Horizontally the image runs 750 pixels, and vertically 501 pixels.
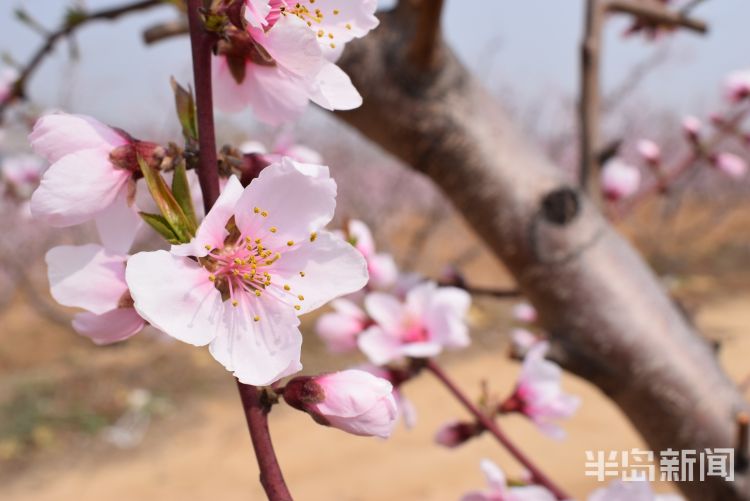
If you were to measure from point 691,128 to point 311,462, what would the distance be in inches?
98.5

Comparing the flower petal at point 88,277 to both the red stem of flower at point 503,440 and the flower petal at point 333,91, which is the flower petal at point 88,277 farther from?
the red stem of flower at point 503,440

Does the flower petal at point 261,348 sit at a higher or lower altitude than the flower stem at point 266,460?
higher

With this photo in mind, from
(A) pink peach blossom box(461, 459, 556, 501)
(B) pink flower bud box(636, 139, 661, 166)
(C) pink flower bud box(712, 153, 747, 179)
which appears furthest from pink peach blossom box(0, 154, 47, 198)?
(C) pink flower bud box(712, 153, 747, 179)

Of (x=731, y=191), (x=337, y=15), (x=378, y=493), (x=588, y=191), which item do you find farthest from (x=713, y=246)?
(x=337, y=15)

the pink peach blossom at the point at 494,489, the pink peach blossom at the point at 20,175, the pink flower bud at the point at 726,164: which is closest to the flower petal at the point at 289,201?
the pink peach blossom at the point at 494,489

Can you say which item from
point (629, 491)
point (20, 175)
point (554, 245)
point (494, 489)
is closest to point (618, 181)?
point (554, 245)

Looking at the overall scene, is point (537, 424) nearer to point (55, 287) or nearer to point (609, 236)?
point (609, 236)

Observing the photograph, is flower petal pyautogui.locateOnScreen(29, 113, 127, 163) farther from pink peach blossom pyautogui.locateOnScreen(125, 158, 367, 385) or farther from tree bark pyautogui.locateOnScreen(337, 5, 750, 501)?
tree bark pyautogui.locateOnScreen(337, 5, 750, 501)

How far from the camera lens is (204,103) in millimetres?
340

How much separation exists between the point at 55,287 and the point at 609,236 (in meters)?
0.91

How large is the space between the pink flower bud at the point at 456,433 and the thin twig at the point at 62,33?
77 centimetres

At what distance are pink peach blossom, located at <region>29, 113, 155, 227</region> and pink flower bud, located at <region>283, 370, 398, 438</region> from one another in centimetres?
15

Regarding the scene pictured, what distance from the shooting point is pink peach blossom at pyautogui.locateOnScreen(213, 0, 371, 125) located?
36cm

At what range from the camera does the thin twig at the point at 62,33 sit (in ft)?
3.57
